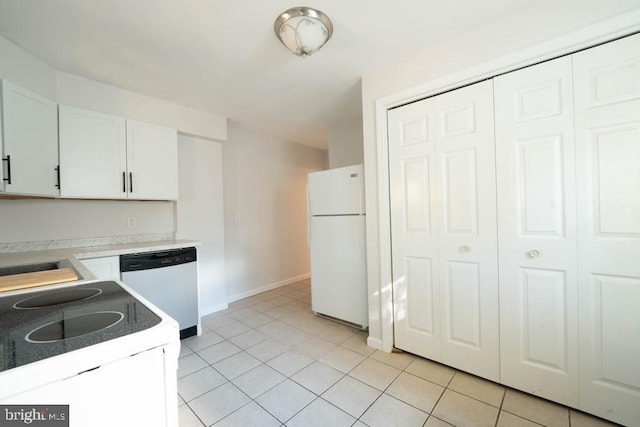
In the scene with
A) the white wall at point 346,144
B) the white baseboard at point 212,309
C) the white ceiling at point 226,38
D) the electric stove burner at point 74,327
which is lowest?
the white baseboard at point 212,309

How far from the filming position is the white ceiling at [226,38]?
1.48m

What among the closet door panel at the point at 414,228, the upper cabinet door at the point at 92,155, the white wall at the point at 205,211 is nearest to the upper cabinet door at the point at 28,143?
the upper cabinet door at the point at 92,155

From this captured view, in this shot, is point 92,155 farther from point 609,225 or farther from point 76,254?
point 609,225

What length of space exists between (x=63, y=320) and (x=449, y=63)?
2.42m

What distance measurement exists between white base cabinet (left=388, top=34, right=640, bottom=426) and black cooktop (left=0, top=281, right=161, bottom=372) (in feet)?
5.98

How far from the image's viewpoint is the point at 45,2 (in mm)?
1426

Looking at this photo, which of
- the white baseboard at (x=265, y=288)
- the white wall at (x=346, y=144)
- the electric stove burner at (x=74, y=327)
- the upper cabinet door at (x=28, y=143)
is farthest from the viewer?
the white baseboard at (x=265, y=288)

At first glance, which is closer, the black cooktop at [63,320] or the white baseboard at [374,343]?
the black cooktop at [63,320]

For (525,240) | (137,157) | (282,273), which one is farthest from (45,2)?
(282,273)

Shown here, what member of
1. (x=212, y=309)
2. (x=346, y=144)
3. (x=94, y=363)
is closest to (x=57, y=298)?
(x=94, y=363)

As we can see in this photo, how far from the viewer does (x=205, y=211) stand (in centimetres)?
315

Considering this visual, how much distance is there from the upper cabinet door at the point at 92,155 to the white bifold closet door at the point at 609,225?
3375mm

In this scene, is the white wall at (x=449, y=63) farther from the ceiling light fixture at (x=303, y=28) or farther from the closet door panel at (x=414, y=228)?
the ceiling light fixture at (x=303, y=28)

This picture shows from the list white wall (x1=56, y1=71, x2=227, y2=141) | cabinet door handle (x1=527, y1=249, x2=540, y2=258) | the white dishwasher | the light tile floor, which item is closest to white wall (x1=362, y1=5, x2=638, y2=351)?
the light tile floor
